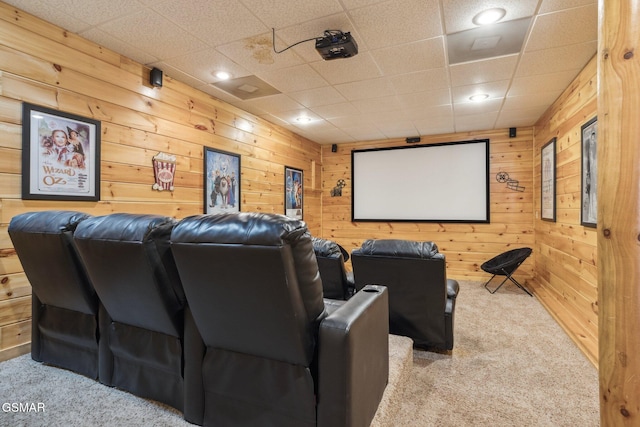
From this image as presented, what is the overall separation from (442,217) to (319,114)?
2.92 m

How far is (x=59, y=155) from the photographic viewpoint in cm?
241

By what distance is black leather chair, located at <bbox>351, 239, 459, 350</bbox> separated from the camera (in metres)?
2.23

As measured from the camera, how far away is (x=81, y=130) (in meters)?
2.55

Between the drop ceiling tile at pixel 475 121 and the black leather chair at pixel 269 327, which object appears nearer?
the black leather chair at pixel 269 327

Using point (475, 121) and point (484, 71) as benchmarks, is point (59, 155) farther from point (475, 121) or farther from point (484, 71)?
point (475, 121)

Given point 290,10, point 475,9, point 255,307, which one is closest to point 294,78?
point 290,10

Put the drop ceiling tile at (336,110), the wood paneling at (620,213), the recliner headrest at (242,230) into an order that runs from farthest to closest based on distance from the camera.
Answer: the drop ceiling tile at (336,110)
the recliner headrest at (242,230)
the wood paneling at (620,213)

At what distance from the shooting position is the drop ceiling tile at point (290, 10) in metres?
2.15

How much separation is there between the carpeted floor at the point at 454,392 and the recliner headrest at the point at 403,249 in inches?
26.1

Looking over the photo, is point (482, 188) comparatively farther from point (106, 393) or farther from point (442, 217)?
point (106, 393)

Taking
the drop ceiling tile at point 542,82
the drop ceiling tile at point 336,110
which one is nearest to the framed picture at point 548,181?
the drop ceiling tile at point 542,82

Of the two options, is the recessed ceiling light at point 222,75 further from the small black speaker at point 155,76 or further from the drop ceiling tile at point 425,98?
the drop ceiling tile at point 425,98

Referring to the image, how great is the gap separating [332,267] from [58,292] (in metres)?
1.69

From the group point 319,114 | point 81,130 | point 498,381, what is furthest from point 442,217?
point 81,130
